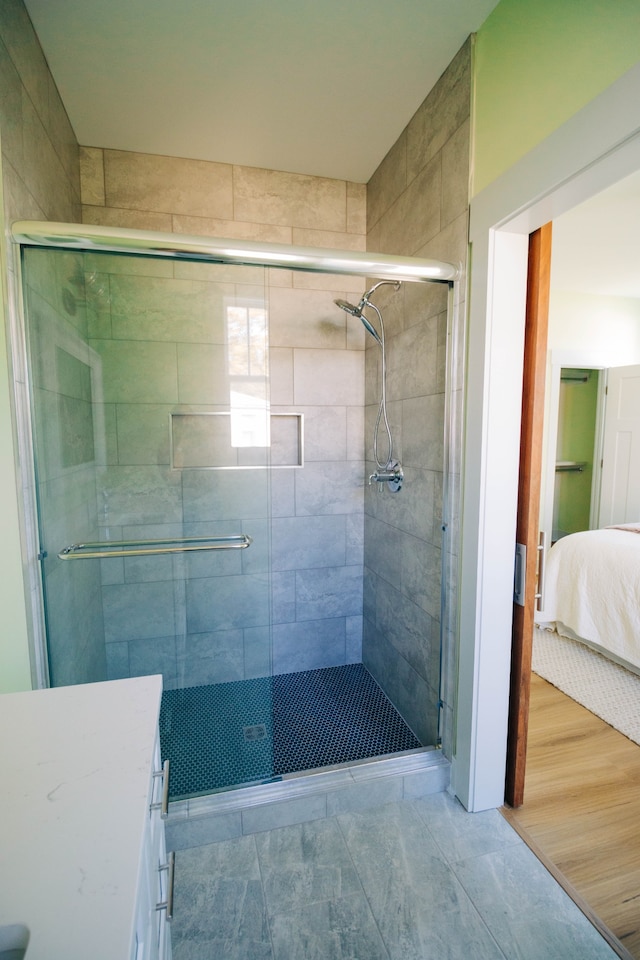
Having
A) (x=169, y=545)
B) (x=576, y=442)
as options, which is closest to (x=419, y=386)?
(x=169, y=545)

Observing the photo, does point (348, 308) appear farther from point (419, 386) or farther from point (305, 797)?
point (305, 797)

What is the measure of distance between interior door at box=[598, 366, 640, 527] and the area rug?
1.90 m

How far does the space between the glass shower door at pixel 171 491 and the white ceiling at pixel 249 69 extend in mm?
705

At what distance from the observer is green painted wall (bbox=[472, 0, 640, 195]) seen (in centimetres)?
100

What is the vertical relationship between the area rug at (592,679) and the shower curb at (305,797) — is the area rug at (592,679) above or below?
below

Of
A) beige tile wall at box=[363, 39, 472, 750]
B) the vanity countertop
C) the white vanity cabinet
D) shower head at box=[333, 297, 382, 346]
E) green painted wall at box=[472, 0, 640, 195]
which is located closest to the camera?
the vanity countertop

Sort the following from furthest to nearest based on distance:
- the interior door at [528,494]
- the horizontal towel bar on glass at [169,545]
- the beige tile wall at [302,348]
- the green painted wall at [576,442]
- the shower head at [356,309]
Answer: the green painted wall at [576,442] → the beige tile wall at [302,348] → the shower head at [356,309] → the horizontal towel bar on glass at [169,545] → the interior door at [528,494]

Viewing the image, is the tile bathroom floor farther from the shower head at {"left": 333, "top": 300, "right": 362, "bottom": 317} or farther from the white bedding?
the shower head at {"left": 333, "top": 300, "right": 362, "bottom": 317}

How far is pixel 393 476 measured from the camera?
2.14m

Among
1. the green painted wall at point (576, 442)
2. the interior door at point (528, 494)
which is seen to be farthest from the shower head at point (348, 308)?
the green painted wall at point (576, 442)

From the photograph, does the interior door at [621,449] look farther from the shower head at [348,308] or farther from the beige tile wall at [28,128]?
the beige tile wall at [28,128]

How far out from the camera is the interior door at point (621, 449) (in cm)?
417

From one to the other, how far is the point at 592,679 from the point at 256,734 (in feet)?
6.64

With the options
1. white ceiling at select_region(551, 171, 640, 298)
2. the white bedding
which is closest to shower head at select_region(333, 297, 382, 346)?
white ceiling at select_region(551, 171, 640, 298)
